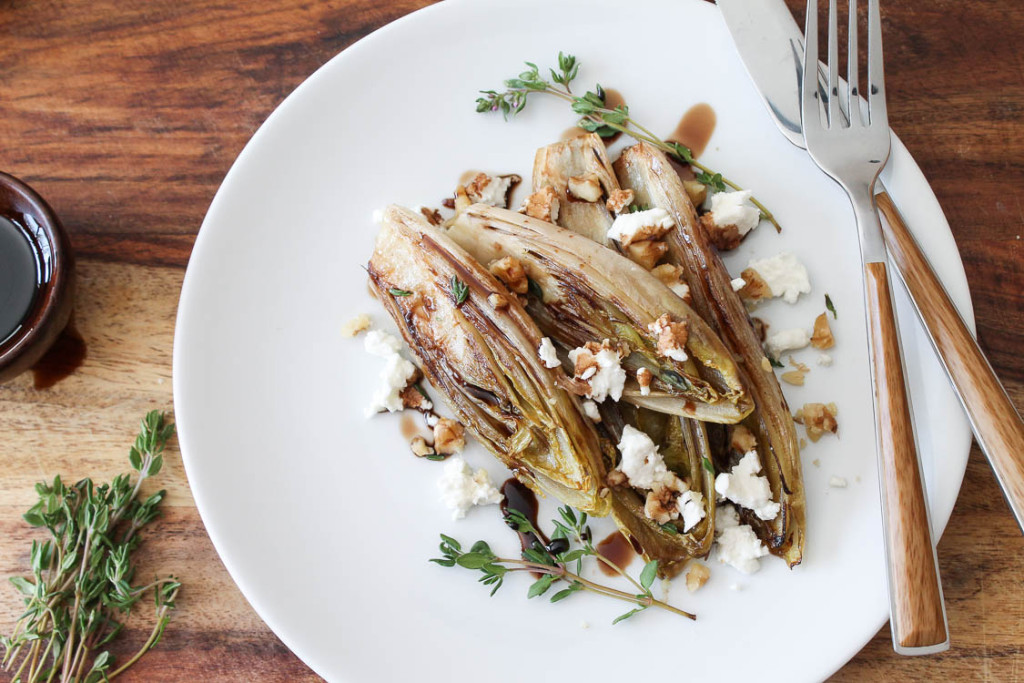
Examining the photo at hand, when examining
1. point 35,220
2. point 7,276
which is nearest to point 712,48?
point 35,220

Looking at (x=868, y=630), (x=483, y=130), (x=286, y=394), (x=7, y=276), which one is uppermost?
(x=483, y=130)

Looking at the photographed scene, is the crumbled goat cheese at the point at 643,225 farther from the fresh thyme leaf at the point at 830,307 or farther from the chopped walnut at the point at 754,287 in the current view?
the fresh thyme leaf at the point at 830,307

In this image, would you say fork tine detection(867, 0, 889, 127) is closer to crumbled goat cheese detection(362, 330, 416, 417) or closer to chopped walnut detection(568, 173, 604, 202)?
chopped walnut detection(568, 173, 604, 202)

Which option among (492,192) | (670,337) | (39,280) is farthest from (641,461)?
(39,280)

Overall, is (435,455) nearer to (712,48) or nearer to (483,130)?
(483,130)

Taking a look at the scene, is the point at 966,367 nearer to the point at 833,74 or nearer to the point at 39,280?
the point at 833,74

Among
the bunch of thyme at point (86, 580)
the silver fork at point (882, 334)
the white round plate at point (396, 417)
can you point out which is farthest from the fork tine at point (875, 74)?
the bunch of thyme at point (86, 580)
